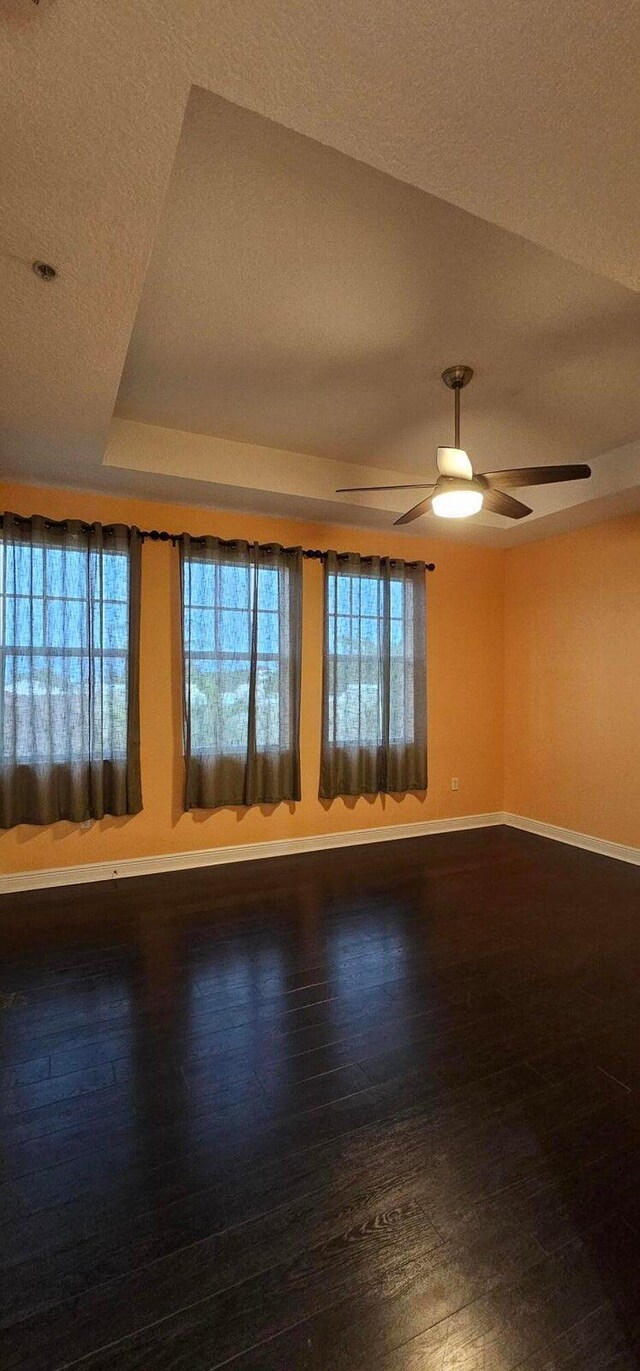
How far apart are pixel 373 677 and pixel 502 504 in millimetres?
1868

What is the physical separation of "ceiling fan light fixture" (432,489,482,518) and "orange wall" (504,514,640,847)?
2.06 metres

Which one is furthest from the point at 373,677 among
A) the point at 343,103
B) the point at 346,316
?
the point at 343,103

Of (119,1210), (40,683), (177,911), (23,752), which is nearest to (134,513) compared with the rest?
(40,683)

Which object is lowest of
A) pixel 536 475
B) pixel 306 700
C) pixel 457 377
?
pixel 306 700

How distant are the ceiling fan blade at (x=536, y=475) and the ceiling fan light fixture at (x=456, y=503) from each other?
0.41 feet

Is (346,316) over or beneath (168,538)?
over

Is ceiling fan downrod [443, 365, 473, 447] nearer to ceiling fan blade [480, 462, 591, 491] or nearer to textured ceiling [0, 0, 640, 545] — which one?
ceiling fan blade [480, 462, 591, 491]

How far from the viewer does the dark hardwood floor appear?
113 cm

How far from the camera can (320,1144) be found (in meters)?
1.58

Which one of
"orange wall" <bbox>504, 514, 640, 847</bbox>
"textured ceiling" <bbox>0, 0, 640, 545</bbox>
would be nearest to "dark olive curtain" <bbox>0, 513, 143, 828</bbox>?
"textured ceiling" <bbox>0, 0, 640, 545</bbox>

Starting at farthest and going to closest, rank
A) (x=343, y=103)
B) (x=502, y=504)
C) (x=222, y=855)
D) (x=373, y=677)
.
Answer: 1. (x=373, y=677)
2. (x=222, y=855)
3. (x=502, y=504)
4. (x=343, y=103)

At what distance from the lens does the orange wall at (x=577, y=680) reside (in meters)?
4.12

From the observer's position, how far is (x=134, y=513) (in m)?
3.79

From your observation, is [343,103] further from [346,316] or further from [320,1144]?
[320,1144]
